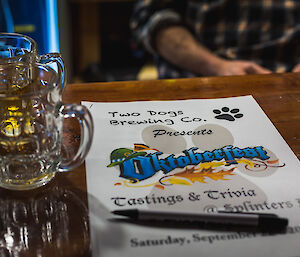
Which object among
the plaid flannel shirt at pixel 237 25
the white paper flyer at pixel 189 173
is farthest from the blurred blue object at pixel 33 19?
the white paper flyer at pixel 189 173

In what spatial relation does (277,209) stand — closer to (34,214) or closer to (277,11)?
(34,214)

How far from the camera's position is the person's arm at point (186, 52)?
3.92ft

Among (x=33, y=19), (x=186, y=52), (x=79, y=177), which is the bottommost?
(x=33, y=19)

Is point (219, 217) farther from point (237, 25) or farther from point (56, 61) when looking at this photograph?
point (237, 25)

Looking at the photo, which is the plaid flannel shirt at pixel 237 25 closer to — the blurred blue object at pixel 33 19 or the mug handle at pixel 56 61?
the mug handle at pixel 56 61

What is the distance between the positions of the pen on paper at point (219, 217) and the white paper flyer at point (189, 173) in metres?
0.01

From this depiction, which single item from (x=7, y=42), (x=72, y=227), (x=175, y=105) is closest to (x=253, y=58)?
(x=175, y=105)

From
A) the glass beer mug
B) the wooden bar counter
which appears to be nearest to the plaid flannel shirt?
the wooden bar counter

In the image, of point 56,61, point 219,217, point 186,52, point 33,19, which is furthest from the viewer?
point 33,19

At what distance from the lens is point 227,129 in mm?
653

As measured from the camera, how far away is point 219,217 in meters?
0.47

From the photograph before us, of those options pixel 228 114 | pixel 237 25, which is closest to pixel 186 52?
pixel 237 25

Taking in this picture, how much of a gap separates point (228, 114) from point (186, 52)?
1.93 feet

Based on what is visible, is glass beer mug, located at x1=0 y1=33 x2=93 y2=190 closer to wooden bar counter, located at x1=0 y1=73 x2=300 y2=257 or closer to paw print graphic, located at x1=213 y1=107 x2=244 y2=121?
wooden bar counter, located at x1=0 y1=73 x2=300 y2=257
